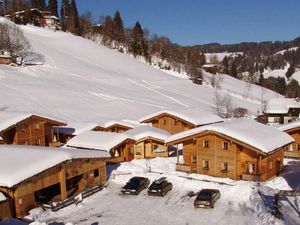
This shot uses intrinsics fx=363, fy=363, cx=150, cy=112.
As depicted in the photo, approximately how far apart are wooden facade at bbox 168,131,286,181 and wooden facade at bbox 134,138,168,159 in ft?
22.7

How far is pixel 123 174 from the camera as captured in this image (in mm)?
32531

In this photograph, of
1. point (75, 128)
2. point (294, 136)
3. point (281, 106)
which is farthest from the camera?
point (281, 106)

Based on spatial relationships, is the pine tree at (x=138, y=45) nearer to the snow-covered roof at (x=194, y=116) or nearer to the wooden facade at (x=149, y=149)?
the snow-covered roof at (x=194, y=116)

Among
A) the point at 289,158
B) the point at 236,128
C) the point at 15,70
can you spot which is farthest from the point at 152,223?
the point at 15,70

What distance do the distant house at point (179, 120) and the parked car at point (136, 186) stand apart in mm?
19824

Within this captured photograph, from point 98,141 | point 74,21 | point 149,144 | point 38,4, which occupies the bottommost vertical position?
point 149,144

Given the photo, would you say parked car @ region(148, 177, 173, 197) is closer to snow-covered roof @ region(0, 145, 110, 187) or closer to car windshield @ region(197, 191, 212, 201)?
car windshield @ region(197, 191, 212, 201)

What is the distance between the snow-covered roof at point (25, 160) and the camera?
22062 mm

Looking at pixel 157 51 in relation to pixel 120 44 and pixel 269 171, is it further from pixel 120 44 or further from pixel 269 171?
pixel 269 171

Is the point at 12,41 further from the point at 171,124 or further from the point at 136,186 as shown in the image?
the point at 136,186

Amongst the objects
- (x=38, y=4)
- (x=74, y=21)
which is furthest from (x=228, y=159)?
(x=38, y=4)

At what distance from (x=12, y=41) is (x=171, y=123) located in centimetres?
5203

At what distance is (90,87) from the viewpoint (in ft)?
261

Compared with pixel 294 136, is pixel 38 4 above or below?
above
